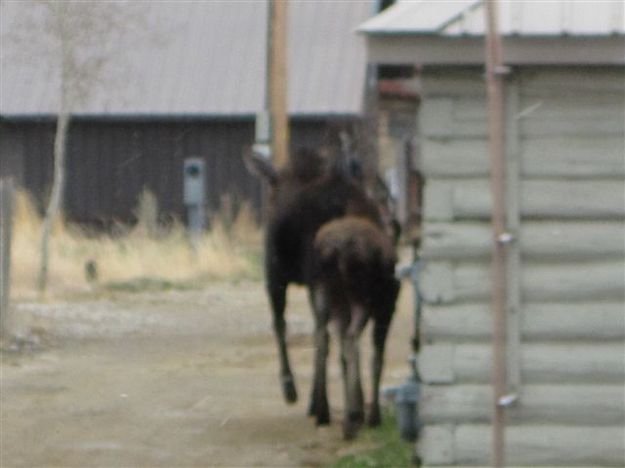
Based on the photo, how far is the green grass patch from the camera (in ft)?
31.2

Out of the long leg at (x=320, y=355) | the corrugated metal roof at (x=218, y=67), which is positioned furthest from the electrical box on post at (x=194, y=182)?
the long leg at (x=320, y=355)

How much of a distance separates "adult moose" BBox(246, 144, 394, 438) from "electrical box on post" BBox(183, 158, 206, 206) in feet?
49.0

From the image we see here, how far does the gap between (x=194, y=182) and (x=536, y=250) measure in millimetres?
19527

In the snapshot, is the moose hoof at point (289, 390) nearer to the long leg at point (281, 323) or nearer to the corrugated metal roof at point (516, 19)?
the long leg at point (281, 323)

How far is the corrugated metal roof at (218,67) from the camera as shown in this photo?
95.3ft

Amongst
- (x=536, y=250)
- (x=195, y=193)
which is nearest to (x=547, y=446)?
(x=536, y=250)

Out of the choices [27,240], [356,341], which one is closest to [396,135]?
[27,240]

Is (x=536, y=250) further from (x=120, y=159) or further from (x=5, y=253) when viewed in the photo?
(x=120, y=159)

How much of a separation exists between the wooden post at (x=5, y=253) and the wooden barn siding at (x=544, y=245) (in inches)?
322

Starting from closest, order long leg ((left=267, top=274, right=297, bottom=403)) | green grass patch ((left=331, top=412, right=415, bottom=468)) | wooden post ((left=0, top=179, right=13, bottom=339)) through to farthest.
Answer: green grass patch ((left=331, top=412, right=415, bottom=468)) → long leg ((left=267, top=274, right=297, bottom=403)) → wooden post ((left=0, top=179, right=13, bottom=339))

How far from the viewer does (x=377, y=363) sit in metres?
10.9

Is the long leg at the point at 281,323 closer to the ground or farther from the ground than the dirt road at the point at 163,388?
farther from the ground

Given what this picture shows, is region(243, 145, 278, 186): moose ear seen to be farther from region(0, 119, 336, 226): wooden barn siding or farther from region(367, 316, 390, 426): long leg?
region(0, 119, 336, 226): wooden barn siding

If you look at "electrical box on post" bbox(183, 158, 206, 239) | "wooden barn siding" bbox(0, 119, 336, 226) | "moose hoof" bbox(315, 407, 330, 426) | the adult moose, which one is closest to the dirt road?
"moose hoof" bbox(315, 407, 330, 426)
